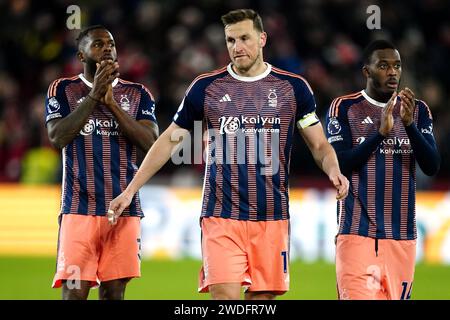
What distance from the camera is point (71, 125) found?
735cm

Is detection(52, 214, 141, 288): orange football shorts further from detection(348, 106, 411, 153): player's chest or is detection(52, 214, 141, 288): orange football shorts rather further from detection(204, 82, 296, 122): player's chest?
detection(348, 106, 411, 153): player's chest

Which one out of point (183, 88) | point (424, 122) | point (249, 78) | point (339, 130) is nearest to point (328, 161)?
point (339, 130)

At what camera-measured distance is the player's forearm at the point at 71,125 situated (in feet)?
24.0

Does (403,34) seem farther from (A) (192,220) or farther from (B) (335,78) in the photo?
(A) (192,220)

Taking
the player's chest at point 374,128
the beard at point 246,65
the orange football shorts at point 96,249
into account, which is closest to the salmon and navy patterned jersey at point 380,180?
the player's chest at point 374,128

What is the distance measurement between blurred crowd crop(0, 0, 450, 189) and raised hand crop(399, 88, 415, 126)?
353 inches

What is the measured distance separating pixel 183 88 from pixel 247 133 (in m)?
9.82

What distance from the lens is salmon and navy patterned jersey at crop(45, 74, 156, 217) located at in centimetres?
750

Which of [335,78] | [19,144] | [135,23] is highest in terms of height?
[135,23]

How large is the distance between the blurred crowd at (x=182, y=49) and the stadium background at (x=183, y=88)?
0.02 metres

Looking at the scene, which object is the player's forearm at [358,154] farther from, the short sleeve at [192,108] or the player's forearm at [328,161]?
the short sleeve at [192,108]
